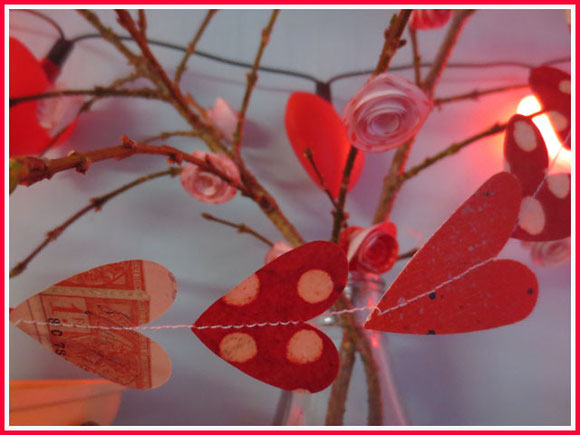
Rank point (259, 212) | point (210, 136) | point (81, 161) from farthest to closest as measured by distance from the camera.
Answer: point (259, 212)
point (210, 136)
point (81, 161)

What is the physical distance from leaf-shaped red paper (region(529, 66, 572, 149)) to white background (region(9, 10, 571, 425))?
0.59 feet

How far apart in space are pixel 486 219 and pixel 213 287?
0.34m

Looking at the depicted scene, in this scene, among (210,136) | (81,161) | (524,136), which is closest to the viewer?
(81,161)

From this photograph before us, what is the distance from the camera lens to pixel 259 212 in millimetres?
588

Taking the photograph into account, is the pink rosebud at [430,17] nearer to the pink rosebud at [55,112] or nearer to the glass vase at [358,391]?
the glass vase at [358,391]

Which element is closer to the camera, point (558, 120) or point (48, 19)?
point (558, 120)

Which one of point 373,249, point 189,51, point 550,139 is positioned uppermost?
point 189,51

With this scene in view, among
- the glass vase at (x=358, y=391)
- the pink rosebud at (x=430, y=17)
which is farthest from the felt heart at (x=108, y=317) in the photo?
the pink rosebud at (x=430, y=17)

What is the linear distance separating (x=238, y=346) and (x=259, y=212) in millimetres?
283

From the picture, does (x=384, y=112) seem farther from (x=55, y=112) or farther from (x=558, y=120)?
(x=55, y=112)

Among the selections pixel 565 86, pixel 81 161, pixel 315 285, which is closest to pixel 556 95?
pixel 565 86

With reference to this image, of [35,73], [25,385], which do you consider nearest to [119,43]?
[35,73]

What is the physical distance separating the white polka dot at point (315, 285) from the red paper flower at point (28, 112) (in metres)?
0.39

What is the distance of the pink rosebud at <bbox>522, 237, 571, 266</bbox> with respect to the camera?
1.73ft
